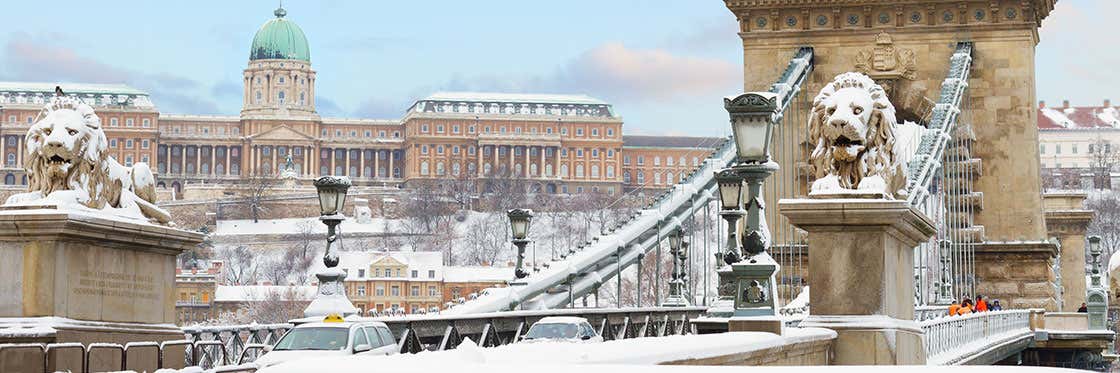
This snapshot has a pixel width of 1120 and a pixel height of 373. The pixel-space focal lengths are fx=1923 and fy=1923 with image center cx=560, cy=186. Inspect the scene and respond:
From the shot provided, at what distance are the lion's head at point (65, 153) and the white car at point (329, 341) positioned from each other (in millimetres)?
4565

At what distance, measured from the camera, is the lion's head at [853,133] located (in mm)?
15367

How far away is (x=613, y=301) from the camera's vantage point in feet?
384

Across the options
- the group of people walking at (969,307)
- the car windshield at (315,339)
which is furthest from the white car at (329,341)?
the group of people walking at (969,307)

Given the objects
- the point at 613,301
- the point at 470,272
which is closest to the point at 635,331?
the point at 613,301

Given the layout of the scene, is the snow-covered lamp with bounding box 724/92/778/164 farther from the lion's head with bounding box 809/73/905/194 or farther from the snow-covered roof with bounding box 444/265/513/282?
the snow-covered roof with bounding box 444/265/513/282

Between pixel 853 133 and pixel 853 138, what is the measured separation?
1.6 inches

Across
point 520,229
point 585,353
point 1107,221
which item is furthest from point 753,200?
point 1107,221

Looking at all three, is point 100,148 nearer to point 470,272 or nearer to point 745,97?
point 745,97

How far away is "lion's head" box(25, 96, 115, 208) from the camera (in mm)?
17328

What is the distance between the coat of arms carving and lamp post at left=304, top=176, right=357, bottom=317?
20563 millimetres

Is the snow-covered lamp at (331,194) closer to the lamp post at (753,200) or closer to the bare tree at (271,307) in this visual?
the lamp post at (753,200)

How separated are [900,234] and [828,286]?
79cm

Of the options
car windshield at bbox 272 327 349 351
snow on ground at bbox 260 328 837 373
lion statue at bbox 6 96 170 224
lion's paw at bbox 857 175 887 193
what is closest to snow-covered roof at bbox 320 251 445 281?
car windshield at bbox 272 327 349 351

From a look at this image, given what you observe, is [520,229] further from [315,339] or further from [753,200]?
[753,200]
